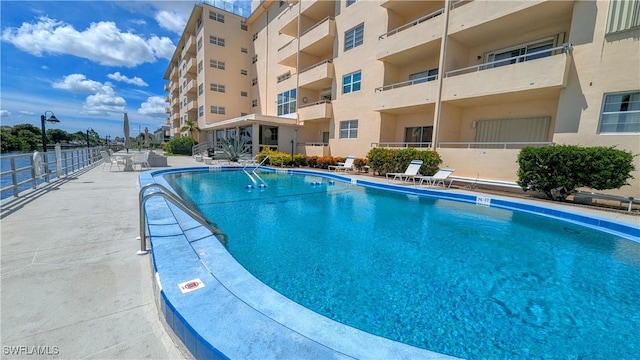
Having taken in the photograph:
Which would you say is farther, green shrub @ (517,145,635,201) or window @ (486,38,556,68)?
window @ (486,38,556,68)

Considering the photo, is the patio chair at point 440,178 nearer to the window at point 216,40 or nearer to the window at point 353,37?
the window at point 353,37

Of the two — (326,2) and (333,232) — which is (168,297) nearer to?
(333,232)

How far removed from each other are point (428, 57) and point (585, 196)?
1039 centimetres

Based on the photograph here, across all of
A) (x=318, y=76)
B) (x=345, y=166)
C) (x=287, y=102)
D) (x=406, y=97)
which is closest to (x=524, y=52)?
(x=406, y=97)

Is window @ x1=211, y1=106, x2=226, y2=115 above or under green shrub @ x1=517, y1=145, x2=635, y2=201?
above

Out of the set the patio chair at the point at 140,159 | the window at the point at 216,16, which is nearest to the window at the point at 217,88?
the window at the point at 216,16

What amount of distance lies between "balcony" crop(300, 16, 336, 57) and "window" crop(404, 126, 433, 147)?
32.3 feet

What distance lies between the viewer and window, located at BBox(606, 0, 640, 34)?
8211 mm

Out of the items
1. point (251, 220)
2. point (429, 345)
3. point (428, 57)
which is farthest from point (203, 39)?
point (429, 345)

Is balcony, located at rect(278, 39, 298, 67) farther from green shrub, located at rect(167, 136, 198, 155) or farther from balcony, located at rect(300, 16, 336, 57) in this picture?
green shrub, located at rect(167, 136, 198, 155)

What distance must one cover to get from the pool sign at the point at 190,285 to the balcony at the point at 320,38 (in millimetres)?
20884

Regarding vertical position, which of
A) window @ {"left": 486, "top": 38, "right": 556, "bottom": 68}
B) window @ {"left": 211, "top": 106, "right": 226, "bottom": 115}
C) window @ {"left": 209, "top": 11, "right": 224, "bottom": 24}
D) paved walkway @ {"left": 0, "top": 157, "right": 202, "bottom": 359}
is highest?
window @ {"left": 209, "top": 11, "right": 224, "bottom": 24}

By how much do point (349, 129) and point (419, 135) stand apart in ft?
16.5

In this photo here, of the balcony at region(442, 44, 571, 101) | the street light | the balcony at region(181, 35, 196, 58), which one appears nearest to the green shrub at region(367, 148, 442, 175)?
the balcony at region(442, 44, 571, 101)
